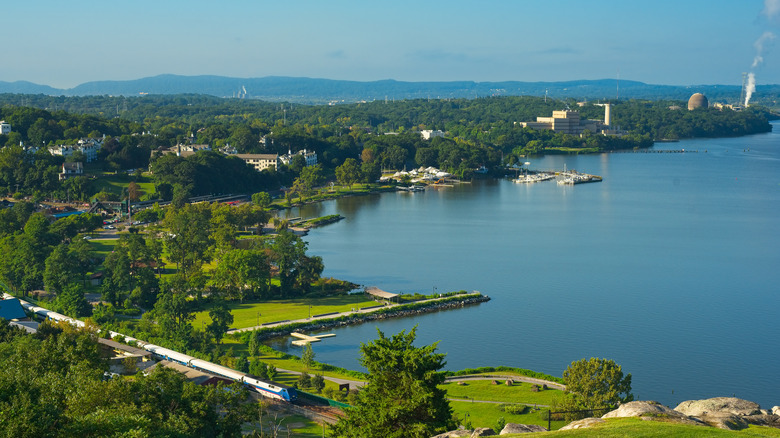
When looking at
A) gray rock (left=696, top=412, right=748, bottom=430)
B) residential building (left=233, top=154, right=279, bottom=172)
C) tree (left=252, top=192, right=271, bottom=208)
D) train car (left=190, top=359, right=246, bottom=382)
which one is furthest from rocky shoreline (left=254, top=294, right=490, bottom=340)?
residential building (left=233, top=154, right=279, bottom=172)

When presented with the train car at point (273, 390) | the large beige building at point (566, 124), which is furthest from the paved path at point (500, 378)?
the large beige building at point (566, 124)

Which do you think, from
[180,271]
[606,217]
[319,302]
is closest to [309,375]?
[319,302]

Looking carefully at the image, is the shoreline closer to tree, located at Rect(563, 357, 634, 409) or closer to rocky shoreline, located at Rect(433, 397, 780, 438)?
tree, located at Rect(563, 357, 634, 409)

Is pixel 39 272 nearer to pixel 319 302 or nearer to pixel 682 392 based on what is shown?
pixel 319 302

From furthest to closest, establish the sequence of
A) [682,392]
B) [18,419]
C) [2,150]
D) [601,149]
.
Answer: [601,149], [2,150], [682,392], [18,419]

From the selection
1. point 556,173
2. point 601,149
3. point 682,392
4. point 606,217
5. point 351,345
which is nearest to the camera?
point 682,392

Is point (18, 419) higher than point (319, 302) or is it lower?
higher

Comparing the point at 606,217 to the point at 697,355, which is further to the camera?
the point at 606,217

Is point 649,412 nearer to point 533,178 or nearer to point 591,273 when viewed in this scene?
point 591,273

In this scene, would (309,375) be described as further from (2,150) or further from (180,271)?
(2,150)
